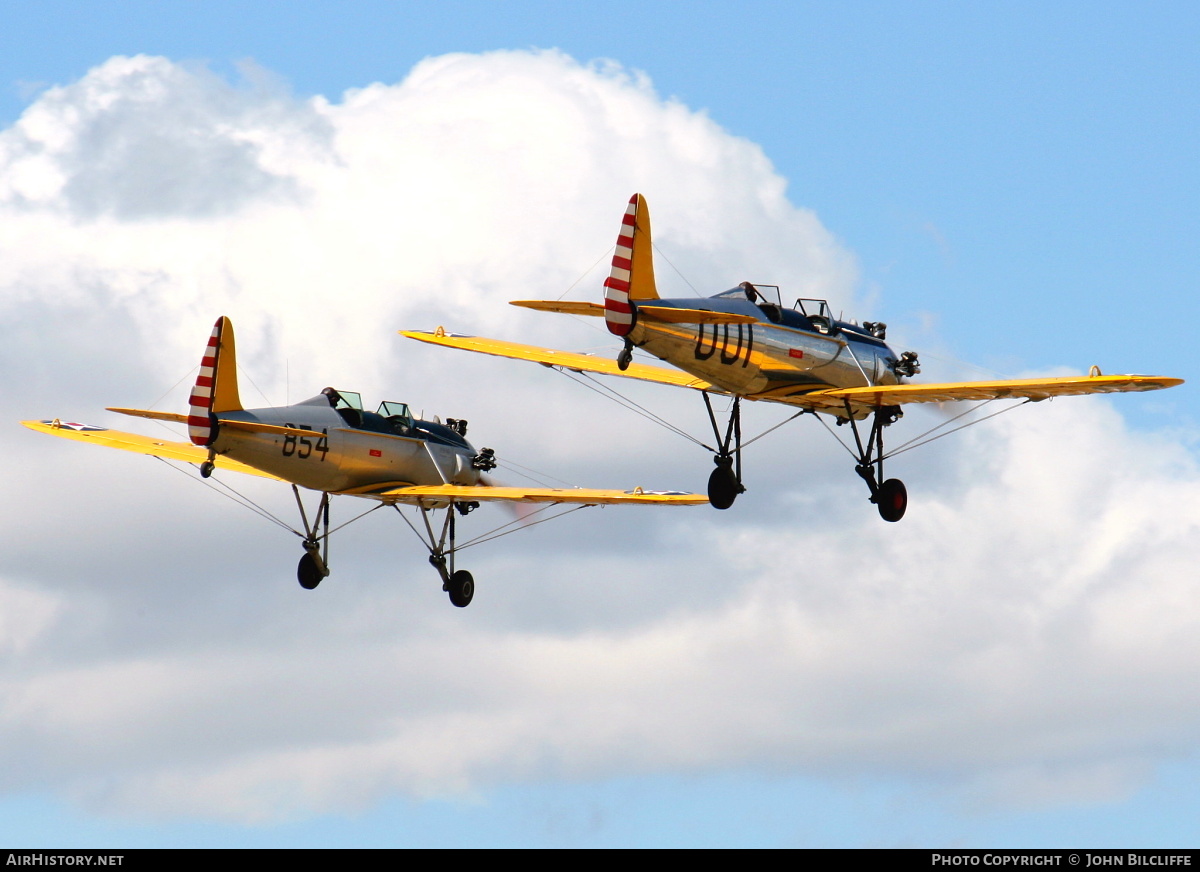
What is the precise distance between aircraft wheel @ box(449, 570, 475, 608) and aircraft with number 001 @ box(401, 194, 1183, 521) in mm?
6790

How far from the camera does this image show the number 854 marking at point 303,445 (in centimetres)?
4184

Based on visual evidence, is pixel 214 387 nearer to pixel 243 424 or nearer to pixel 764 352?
pixel 243 424

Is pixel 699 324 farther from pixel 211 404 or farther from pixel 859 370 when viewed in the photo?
pixel 211 404

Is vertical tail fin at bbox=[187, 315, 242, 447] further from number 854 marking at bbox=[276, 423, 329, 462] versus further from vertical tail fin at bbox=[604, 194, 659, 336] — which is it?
vertical tail fin at bbox=[604, 194, 659, 336]

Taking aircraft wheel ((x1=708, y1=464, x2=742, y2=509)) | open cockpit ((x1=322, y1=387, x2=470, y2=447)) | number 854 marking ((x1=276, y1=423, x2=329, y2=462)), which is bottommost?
aircraft wheel ((x1=708, y1=464, x2=742, y2=509))

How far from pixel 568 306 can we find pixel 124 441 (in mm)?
Result: 15151

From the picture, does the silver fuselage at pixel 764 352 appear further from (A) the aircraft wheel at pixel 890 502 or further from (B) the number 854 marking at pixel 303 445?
(B) the number 854 marking at pixel 303 445

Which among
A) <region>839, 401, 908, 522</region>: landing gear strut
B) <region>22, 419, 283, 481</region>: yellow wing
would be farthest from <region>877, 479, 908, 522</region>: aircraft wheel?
<region>22, 419, 283, 481</region>: yellow wing

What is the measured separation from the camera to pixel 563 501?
45312 millimetres

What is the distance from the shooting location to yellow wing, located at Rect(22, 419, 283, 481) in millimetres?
47719
